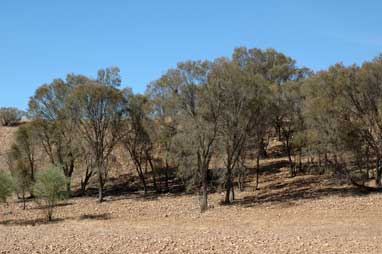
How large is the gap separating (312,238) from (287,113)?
75.6 ft

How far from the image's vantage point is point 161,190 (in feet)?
139

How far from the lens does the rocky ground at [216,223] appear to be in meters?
16.0

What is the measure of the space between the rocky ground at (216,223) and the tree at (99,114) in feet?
15.7

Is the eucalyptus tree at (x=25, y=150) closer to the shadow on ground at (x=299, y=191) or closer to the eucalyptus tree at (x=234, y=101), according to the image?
the eucalyptus tree at (x=234, y=101)

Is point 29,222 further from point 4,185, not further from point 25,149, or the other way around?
point 25,149

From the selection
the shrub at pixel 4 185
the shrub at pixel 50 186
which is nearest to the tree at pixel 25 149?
the shrub at pixel 4 185

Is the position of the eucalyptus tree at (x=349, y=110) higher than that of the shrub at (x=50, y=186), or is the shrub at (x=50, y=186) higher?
the eucalyptus tree at (x=349, y=110)

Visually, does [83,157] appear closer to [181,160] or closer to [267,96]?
[181,160]

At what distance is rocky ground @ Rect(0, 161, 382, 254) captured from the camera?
16016mm

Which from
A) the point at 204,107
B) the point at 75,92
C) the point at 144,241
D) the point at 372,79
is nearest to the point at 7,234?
the point at 144,241

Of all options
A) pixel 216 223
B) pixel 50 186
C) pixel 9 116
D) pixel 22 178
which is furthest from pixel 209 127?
pixel 9 116

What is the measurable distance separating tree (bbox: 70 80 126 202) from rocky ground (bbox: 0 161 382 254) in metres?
4.79

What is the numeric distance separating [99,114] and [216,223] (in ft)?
61.5

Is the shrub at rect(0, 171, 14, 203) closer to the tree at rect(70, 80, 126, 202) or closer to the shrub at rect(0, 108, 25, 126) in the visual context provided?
the tree at rect(70, 80, 126, 202)
